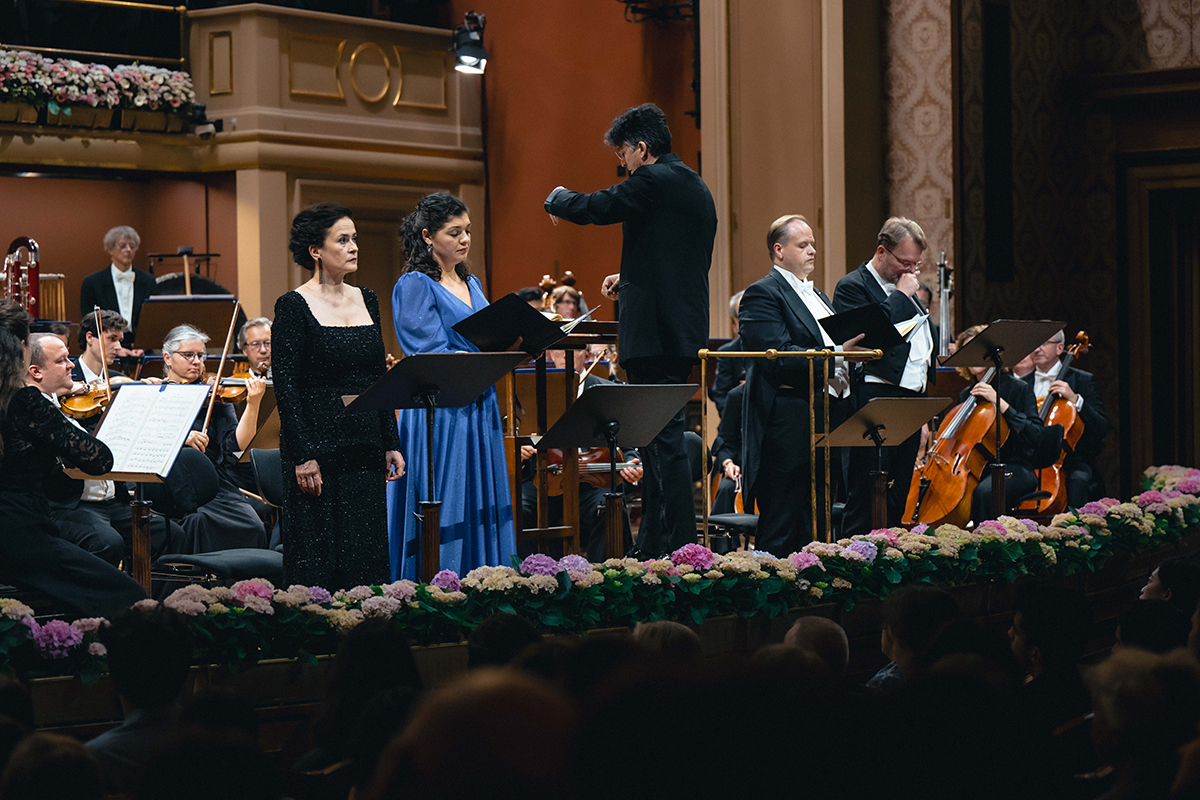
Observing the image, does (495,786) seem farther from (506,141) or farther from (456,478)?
(506,141)

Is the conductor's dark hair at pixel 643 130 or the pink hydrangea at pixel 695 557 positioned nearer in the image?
the pink hydrangea at pixel 695 557

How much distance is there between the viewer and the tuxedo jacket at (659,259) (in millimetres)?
4352

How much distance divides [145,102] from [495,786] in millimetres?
10799

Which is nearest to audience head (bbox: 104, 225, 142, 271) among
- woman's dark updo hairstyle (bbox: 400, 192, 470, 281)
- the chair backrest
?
the chair backrest

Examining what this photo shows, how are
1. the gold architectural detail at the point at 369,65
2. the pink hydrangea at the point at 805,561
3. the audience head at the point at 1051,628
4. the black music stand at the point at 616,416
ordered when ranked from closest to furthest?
1. the audience head at the point at 1051,628
2. the black music stand at the point at 616,416
3. the pink hydrangea at the point at 805,561
4. the gold architectural detail at the point at 369,65

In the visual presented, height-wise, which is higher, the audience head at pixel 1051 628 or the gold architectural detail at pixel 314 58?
the gold architectural detail at pixel 314 58

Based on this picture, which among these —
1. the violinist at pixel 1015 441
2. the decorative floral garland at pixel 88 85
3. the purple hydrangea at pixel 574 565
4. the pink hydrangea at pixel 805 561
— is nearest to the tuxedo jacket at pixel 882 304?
the violinist at pixel 1015 441

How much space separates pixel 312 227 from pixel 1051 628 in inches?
89.5

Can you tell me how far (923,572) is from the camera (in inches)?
170

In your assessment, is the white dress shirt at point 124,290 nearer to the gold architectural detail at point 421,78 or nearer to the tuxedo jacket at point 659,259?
the gold architectural detail at point 421,78

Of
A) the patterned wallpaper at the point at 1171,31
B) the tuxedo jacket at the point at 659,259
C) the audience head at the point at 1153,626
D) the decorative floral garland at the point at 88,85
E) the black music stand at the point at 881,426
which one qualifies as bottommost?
the audience head at the point at 1153,626

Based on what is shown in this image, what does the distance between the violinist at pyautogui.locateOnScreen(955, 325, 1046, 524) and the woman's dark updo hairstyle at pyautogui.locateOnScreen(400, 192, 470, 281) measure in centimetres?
263

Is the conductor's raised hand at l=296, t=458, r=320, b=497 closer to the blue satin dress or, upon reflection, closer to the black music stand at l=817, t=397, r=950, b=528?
the blue satin dress

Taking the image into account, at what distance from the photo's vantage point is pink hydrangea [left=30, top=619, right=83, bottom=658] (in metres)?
3.11
